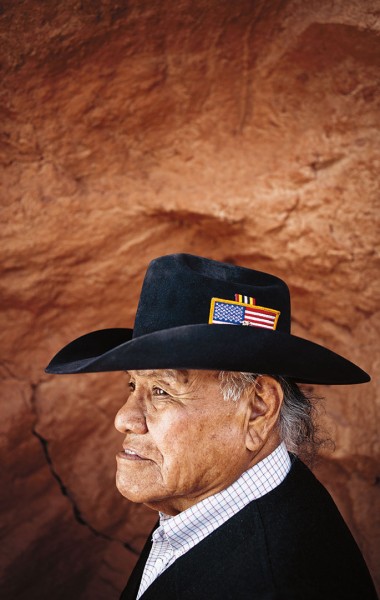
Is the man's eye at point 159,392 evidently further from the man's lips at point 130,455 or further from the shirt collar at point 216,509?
the shirt collar at point 216,509

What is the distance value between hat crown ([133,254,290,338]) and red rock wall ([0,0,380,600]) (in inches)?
39.0

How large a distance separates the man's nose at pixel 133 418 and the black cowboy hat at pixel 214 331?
0.22 meters

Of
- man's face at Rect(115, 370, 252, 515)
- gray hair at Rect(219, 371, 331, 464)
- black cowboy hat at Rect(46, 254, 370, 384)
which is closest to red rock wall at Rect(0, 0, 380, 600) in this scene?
gray hair at Rect(219, 371, 331, 464)

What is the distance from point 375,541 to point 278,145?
6.94 feet

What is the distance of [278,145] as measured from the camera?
110 inches

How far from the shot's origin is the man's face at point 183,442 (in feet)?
5.96

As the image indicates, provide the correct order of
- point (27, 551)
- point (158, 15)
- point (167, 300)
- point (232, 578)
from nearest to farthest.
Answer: point (232, 578)
point (167, 300)
point (158, 15)
point (27, 551)

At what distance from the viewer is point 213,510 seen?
180 cm

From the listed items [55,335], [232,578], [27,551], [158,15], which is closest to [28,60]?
[158,15]

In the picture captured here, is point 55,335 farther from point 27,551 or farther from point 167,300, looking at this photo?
point 167,300

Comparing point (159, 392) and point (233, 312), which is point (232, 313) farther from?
point (159, 392)

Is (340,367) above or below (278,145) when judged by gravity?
below

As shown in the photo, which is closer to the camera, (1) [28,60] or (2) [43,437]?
(1) [28,60]

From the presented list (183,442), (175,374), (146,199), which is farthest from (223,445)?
(146,199)
